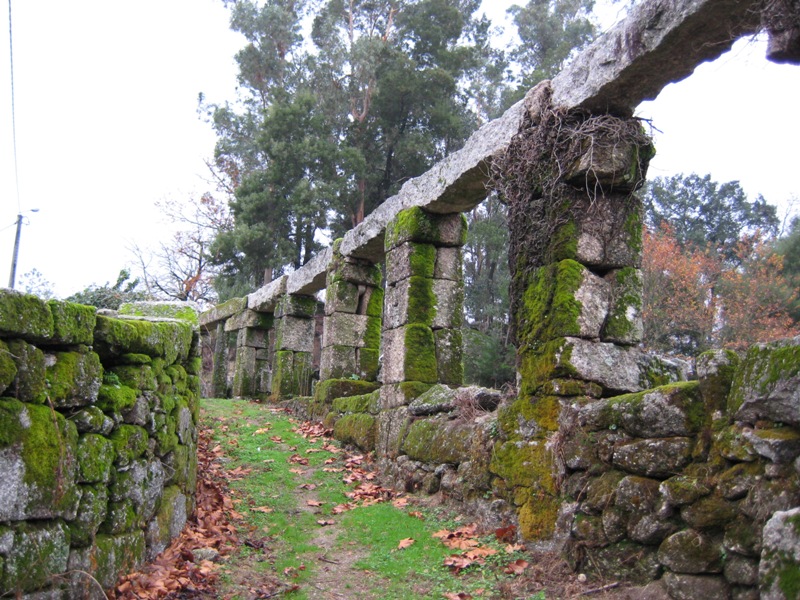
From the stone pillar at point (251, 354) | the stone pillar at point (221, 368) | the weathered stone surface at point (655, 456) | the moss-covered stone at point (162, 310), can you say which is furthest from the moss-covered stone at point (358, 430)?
the stone pillar at point (221, 368)

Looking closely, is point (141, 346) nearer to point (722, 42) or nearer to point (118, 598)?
point (118, 598)

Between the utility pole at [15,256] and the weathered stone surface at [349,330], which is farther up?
the utility pole at [15,256]

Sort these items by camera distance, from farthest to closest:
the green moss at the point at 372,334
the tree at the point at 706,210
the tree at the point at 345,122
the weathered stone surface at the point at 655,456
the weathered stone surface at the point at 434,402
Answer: the tree at the point at 706,210 → the tree at the point at 345,122 → the green moss at the point at 372,334 → the weathered stone surface at the point at 434,402 → the weathered stone surface at the point at 655,456

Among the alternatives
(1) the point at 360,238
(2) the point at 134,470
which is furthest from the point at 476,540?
(1) the point at 360,238

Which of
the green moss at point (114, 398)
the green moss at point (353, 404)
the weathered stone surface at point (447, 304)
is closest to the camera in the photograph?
the green moss at point (114, 398)

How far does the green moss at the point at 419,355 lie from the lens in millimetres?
8422

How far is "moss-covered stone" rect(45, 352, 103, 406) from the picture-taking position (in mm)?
3668

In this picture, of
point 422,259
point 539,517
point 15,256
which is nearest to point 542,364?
point 539,517

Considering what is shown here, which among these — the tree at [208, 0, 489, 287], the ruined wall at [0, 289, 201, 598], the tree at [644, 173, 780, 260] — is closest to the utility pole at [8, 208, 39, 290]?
the tree at [208, 0, 489, 287]

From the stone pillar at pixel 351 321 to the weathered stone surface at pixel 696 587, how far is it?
7.87 meters

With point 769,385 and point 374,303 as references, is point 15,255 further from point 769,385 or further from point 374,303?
point 769,385

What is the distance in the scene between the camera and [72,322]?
12.5ft

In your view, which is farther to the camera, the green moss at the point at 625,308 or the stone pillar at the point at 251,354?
the stone pillar at the point at 251,354

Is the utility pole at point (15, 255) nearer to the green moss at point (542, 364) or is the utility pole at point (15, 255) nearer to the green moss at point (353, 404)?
the green moss at point (353, 404)
